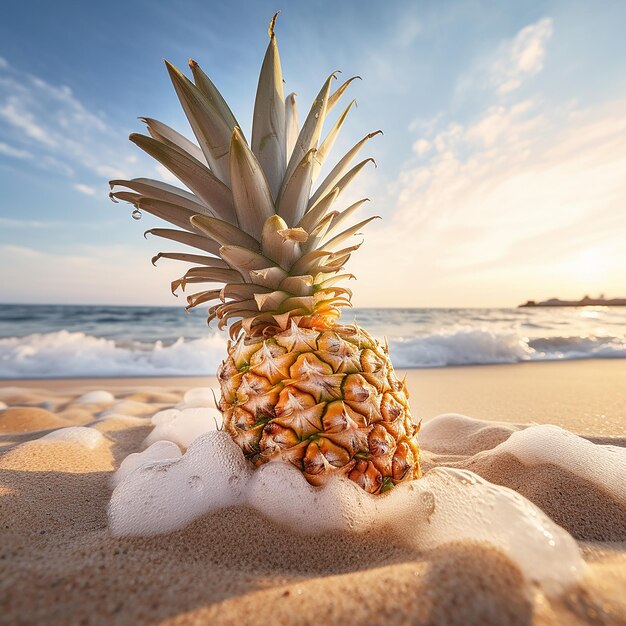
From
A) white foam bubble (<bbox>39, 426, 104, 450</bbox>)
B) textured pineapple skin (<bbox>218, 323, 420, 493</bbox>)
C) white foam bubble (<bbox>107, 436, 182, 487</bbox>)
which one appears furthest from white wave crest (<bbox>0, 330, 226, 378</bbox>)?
textured pineapple skin (<bbox>218, 323, 420, 493</bbox>)

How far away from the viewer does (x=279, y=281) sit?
1890mm

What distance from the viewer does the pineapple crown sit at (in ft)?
5.86

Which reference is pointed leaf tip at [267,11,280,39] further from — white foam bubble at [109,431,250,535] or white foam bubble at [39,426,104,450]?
white foam bubble at [39,426,104,450]

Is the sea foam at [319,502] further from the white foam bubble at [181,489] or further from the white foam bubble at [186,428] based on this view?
the white foam bubble at [186,428]

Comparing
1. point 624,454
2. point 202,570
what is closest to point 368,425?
point 202,570

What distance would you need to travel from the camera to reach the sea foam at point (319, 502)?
3.63 ft

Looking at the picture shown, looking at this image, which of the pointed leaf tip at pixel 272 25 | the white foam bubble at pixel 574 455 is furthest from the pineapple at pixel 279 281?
the white foam bubble at pixel 574 455

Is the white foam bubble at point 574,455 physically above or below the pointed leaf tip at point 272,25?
below

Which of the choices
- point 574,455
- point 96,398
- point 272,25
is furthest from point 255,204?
point 96,398

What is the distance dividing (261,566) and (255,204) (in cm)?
149

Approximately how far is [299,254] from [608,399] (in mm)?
4317

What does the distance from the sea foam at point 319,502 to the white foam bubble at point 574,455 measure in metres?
0.05

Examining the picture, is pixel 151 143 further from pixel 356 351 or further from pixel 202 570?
pixel 202 570

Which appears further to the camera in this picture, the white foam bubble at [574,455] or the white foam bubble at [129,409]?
the white foam bubble at [129,409]
